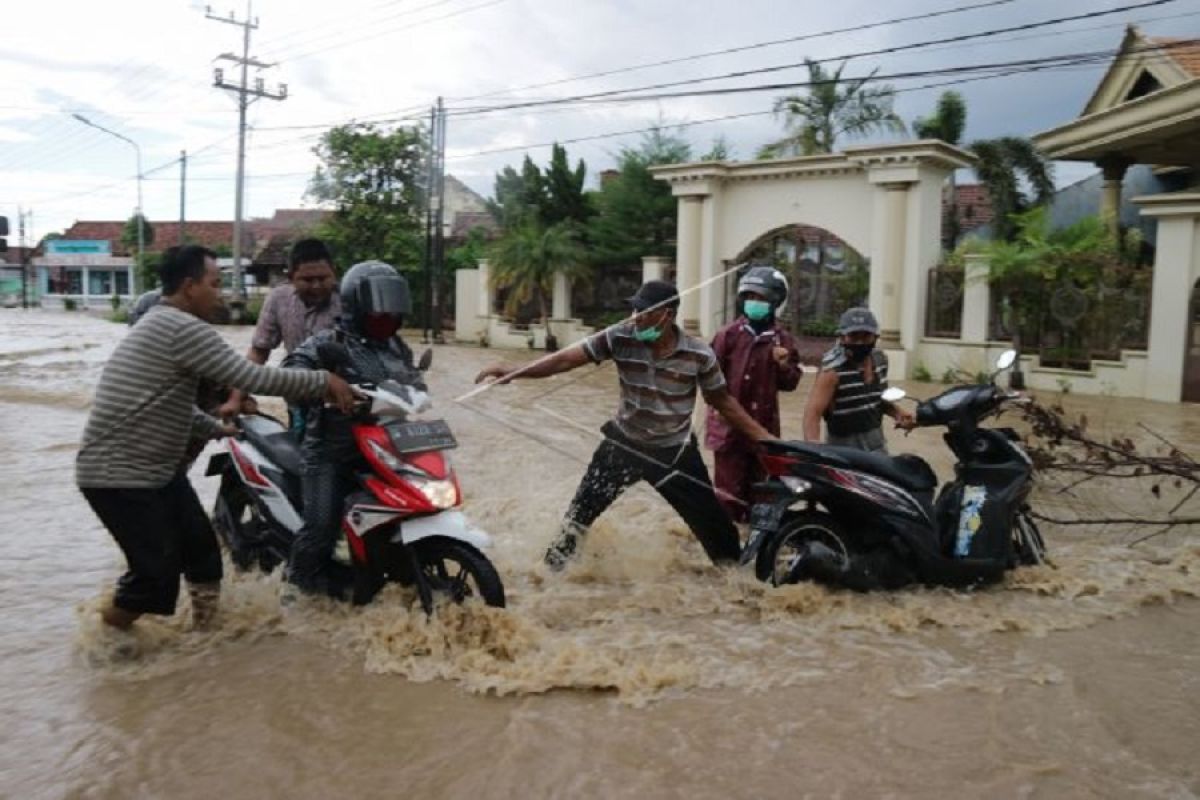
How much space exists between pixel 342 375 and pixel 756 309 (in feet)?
7.28

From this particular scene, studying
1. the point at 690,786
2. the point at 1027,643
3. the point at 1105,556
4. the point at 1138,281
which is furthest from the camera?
the point at 1138,281

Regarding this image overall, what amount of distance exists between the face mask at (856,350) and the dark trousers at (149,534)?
3.21 metres

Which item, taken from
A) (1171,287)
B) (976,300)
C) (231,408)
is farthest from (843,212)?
(231,408)

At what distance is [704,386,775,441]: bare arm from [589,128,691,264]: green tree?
18617mm

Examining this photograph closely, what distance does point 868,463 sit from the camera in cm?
478

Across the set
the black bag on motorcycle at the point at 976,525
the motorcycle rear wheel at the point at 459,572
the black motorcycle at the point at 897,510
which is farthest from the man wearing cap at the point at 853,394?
the motorcycle rear wheel at the point at 459,572

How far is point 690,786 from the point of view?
3115 mm

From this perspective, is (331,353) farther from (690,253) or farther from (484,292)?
(484,292)

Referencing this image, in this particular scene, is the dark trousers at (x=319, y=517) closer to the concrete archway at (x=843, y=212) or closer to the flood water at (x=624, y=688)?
the flood water at (x=624, y=688)

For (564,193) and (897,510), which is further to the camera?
(564,193)

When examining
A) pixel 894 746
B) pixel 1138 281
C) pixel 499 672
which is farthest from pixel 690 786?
pixel 1138 281

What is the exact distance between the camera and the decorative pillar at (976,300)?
53.9ft

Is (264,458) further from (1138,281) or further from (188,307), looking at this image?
(1138,281)

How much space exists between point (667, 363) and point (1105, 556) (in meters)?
2.90
